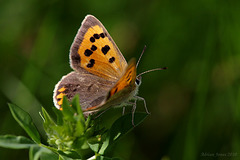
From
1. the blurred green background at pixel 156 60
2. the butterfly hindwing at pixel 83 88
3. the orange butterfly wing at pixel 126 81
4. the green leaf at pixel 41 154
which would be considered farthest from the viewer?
the blurred green background at pixel 156 60

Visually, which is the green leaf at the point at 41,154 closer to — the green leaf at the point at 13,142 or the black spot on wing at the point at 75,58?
the green leaf at the point at 13,142

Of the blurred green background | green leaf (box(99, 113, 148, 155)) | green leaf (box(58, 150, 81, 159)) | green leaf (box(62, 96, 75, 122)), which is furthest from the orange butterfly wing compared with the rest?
the blurred green background

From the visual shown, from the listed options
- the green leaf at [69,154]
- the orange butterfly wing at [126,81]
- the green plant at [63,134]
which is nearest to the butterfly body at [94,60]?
the orange butterfly wing at [126,81]

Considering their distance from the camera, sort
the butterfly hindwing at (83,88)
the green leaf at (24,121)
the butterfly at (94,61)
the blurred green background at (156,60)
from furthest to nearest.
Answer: the blurred green background at (156,60) → the butterfly at (94,61) → the butterfly hindwing at (83,88) → the green leaf at (24,121)

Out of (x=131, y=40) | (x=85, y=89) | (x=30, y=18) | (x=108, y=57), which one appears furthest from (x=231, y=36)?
(x=30, y=18)

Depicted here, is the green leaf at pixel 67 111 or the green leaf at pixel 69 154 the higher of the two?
the green leaf at pixel 67 111

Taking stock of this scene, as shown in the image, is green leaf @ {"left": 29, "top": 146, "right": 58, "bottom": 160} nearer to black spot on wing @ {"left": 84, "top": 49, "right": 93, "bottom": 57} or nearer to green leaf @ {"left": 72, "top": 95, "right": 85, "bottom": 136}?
green leaf @ {"left": 72, "top": 95, "right": 85, "bottom": 136}

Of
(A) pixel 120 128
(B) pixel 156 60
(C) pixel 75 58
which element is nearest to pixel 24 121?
(A) pixel 120 128
